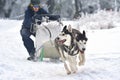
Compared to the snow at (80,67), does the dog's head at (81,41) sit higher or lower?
higher

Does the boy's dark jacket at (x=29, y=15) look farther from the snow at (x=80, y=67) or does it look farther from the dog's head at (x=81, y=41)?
the dog's head at (x=81, y=41)

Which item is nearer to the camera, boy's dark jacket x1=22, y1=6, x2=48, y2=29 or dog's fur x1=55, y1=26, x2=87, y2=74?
dog's fur x1=55, y1=26, x2=87, y2=74

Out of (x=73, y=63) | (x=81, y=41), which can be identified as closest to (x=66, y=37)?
(x=81, y=41)

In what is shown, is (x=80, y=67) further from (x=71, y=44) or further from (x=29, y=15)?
(x=29, y=15)

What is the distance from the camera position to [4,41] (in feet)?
43.7

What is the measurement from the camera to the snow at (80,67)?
7.42 meters

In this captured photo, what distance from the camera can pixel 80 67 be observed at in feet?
26.5

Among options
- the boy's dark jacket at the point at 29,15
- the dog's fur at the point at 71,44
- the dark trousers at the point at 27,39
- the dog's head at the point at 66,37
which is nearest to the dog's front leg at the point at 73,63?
the dog's fur at the point at 71,44

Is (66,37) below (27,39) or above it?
above

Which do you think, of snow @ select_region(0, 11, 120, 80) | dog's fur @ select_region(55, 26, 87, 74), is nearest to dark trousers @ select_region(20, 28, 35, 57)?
snow @ select_region(0, 11, 120, 80)

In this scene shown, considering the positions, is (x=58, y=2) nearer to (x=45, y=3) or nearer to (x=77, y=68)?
(x=45, y=3)

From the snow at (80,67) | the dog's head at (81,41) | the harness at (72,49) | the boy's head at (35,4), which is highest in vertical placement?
the boy's head at (35,4)

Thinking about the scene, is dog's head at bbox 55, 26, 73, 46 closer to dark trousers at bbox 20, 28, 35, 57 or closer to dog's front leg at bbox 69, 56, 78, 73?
dog's front leg at bbox 69, 56, 78, 73

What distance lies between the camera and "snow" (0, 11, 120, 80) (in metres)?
7.42
